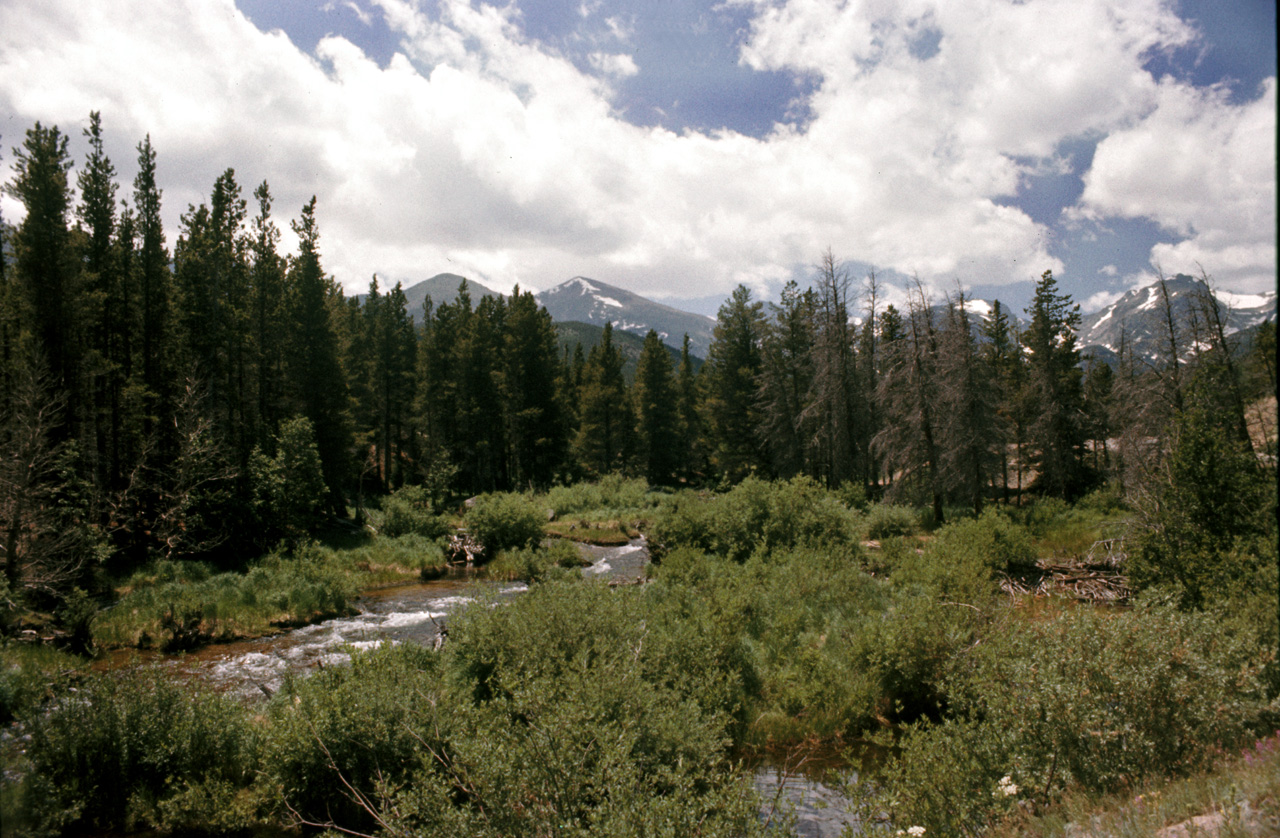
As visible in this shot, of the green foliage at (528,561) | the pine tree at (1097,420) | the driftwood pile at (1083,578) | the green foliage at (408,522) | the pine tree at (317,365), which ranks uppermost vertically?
the pine tree at (317,365)

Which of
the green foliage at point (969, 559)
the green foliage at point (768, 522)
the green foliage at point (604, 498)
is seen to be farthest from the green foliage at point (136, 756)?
the green foliage at point (604, 498)

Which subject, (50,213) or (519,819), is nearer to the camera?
(519,819)

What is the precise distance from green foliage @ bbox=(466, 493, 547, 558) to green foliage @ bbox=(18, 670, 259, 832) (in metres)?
17.9

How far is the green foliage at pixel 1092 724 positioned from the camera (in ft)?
18.5

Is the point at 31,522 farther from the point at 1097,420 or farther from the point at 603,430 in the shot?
the point at 1097,420

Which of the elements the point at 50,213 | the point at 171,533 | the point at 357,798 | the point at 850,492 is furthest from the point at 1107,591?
the point at 50,213

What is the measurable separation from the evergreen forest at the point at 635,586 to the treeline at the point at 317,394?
0.19 metres

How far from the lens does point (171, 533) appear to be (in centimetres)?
2186

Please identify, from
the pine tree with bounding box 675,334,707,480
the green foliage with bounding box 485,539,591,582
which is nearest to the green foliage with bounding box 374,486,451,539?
the green foliage with bounding box 485,539,591,582

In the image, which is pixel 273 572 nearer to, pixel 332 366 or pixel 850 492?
pixel 332 366

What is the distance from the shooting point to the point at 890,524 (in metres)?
25.4

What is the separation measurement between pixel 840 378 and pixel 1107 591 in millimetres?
17478

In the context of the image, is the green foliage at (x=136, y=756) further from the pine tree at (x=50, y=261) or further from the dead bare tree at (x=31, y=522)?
the pine tree at (x=50, y=261)

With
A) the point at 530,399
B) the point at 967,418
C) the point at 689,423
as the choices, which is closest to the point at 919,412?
the point at 967,418
